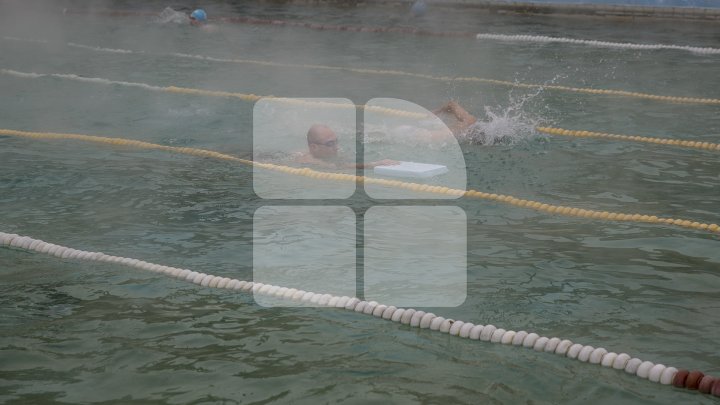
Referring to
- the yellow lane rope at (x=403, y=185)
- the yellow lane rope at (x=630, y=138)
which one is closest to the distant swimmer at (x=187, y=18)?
the yellow lane rope at (x=403, y=185)

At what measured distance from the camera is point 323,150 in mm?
7109

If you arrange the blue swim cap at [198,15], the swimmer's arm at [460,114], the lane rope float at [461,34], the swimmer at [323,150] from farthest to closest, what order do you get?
the blue swim cap at [198,15] → the lane rope float at [461,34] → the swimmer's arm at [460,114] → the swimmer at [323,150]

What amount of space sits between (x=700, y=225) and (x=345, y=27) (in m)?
9.71

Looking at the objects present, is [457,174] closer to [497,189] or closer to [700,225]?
[497,189]

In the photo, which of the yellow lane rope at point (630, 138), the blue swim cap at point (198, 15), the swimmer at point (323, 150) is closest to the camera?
the swimmer at point (323, 150)

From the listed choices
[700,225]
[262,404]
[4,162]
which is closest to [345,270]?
[262,404]

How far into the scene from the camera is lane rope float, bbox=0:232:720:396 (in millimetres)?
3496

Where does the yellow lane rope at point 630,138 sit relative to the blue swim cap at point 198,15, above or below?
below

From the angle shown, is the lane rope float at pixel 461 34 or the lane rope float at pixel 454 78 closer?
the lane rope float at pixel 454 78

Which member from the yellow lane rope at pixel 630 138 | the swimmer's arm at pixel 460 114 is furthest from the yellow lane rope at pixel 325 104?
the swimmer's arm at pixel 460 114

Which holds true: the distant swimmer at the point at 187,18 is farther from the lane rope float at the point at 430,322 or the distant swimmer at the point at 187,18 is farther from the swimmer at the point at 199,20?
the lane rope float at the point at 430,322

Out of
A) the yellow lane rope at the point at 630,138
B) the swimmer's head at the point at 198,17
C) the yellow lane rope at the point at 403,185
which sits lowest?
the yellow lane rope at the point at 403,185

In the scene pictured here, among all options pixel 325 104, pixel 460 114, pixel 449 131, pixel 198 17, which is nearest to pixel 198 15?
pixel 198 17

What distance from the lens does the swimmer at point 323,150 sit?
277 inches
